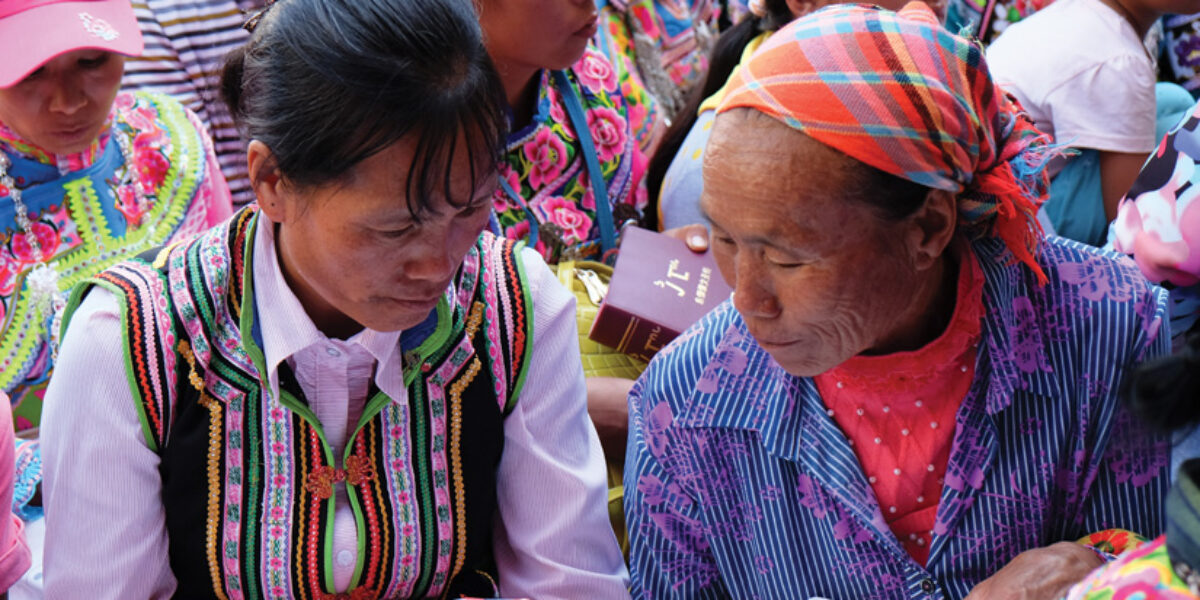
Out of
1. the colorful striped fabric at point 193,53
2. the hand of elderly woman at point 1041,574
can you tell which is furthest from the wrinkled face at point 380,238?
the colorful striped fabric at point 193,53

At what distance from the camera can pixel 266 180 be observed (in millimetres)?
1604

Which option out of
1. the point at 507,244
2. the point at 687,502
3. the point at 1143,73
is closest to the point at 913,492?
the point at 687,502

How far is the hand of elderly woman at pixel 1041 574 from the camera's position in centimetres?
155

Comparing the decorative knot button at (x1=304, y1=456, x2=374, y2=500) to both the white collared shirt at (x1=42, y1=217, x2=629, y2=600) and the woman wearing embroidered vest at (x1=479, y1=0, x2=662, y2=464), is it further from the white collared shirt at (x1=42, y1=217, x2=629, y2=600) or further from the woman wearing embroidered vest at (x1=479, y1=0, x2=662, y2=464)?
the woman wearing embroidered vest at (x1=479, y1=0, x2=662, y2=464)

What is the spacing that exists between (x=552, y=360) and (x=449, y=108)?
0.50 metres

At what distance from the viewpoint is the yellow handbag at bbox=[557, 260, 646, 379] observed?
2.42 metres

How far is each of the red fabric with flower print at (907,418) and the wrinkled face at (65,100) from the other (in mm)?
1641

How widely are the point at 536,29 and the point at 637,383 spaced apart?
40.4 inches

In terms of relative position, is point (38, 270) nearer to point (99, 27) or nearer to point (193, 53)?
point (99, 27)

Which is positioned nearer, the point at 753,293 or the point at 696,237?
the point at 753,293

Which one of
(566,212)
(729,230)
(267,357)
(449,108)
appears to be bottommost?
(566,212)

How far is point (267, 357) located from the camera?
167 cm

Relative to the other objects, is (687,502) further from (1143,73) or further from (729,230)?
(1143,73)

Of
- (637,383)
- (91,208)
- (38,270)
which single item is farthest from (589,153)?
(38,270)
